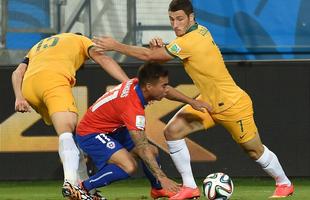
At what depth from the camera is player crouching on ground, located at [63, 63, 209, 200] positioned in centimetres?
873

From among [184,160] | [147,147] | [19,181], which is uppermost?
[147,147]

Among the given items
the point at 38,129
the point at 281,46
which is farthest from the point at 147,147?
the point at 281,46

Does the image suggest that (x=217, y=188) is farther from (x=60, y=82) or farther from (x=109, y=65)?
(x=60, y=82)

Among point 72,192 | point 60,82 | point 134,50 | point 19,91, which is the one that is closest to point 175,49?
point 134,50

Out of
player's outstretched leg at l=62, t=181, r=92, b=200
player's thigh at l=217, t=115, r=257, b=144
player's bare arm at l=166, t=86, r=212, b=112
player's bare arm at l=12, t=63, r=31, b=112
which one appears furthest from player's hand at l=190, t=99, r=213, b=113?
player's outstretched leg at l=62, t=181, r=92, b=200

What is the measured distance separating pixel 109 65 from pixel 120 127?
24.7 inches

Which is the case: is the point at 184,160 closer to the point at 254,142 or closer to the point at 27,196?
the point at 254,142

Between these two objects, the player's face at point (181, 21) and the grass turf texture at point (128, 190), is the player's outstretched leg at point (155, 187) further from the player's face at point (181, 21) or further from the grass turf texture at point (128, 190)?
the player's face at point (181, 21)

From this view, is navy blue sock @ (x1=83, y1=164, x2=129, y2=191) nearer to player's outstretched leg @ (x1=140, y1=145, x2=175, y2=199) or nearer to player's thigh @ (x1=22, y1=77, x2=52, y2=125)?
player's outstretched leg @ (x1=140, y1=145, x2=175, y2=199)

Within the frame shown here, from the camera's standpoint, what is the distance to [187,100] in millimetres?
9766

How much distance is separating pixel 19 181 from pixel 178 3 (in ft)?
14.8

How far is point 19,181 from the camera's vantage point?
43.4ft

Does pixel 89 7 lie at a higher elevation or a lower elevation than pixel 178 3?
lower

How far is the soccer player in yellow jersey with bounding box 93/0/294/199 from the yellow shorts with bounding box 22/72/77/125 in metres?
0.82
